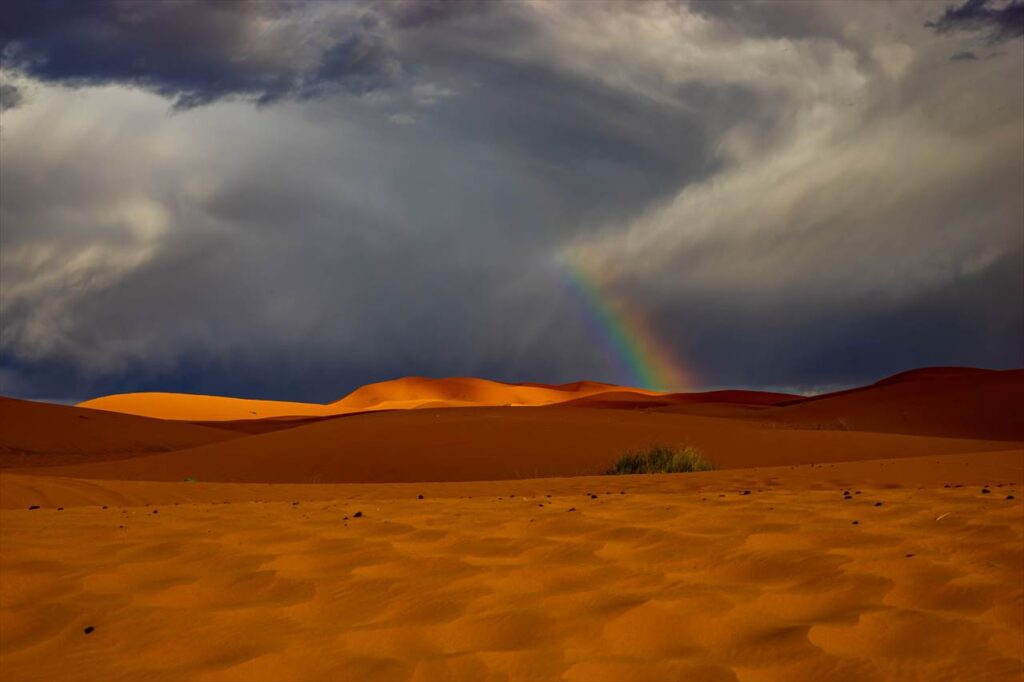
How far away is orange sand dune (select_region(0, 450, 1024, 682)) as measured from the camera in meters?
3.21

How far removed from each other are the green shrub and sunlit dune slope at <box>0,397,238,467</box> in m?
18.2

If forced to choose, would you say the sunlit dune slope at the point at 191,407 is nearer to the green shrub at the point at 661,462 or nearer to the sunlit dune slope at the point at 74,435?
the sunlit dune slope at the point at 74,435

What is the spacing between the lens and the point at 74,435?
2850 centimetres

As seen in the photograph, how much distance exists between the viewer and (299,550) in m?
5.46

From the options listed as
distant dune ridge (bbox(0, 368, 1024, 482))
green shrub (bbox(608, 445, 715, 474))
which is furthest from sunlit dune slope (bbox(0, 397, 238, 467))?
green shrub (bbox(608, 445, 715, 474))

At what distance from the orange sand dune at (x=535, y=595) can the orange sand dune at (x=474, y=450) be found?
40.7 feet

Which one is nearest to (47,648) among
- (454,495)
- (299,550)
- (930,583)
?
(299,550)

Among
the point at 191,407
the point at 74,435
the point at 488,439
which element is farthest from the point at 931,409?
the point at 191,407

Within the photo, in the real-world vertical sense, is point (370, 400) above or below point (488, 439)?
above

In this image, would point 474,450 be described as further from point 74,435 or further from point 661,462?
point 74,435

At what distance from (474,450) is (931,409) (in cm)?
2485

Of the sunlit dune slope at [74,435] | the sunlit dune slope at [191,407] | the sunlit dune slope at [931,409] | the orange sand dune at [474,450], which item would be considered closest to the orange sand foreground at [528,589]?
the orange sand dune at [474,450]

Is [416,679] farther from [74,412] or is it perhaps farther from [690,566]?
[74,412]

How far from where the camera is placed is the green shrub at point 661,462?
1634 cm
